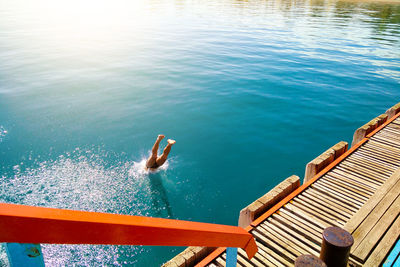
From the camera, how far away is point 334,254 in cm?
432

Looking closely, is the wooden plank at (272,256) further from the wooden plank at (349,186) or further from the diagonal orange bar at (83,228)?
the diagonal orange bar at (83,228)

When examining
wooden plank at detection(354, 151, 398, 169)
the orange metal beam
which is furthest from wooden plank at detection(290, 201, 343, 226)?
the orange metal beam

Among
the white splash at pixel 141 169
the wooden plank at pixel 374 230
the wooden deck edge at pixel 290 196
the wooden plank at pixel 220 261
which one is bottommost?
the white splash at pixel 141 169

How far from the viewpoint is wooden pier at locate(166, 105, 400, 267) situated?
18.5 ft

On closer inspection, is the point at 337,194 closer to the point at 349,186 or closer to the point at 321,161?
the point at 349,186

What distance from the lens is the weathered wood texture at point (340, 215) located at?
18.5 feet

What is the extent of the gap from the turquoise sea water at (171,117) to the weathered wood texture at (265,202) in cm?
322

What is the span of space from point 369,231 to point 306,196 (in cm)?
190

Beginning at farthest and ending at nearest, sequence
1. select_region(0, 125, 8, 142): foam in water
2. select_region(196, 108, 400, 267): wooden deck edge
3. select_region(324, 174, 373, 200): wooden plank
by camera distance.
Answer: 1. select_region(0, 125, 8, 142): foam in water
2. select_region(324, 174, 373, 200): wooden plank
3. select_region(196, 108, 400, 267): wooden deck edge

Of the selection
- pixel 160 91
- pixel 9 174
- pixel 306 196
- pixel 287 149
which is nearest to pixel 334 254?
pixel 306 196

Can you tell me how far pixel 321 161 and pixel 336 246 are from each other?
458 centimetres

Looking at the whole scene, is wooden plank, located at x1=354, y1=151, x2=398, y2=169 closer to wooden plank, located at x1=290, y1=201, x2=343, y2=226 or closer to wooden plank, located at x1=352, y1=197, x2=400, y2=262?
wooden plank, located at x1=352, y1=197, x2=400, y2=262

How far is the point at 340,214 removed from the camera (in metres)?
6.85

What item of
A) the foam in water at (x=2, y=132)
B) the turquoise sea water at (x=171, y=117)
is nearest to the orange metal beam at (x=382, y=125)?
the turquoise sea water at (x=171, y=117)
